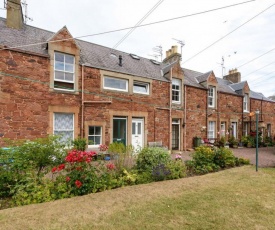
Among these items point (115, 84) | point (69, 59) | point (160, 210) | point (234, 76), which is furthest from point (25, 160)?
point (234, 76)

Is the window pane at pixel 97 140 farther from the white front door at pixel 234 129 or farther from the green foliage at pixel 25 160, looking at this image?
the white front door at pixel 234 129

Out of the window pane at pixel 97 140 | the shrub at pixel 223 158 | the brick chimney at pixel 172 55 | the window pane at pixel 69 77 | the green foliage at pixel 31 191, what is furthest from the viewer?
the brick chimney at pixel 172 55

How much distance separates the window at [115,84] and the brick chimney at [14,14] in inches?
227

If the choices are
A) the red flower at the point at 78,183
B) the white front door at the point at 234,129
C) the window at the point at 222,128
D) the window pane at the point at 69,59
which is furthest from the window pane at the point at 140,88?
the white front door at the point at 234,129

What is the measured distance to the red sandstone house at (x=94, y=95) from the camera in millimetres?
8320

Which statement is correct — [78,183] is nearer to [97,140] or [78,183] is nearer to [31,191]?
[31,191]

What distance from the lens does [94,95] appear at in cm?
1034

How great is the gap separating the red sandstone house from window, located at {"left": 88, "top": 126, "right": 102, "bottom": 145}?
0.20 ft

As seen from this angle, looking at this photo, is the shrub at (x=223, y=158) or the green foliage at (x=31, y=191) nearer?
the green foliage at (x=31, y=191)

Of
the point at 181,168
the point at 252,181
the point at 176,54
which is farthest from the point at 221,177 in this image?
the point at 176,54

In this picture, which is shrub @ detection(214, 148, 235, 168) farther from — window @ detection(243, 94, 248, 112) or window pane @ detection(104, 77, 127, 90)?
window @ detection(243, 94, 248, 112)

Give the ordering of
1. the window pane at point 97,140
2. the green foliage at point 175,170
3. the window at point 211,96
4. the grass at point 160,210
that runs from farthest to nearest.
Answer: the window at point 211,96 → the window pane at point 97,140 → the green foliage at point 175,170 → the grass at point 160,210

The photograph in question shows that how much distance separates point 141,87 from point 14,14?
341 inches

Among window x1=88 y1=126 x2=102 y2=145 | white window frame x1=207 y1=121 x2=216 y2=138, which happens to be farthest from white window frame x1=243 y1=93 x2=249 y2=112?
window x1=88 y1=126 x2=102 y2=145
